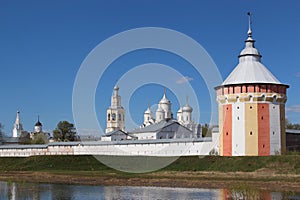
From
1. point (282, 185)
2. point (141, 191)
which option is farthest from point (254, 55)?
point (141, 191)

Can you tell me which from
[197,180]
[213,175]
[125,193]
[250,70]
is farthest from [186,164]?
[125,193]

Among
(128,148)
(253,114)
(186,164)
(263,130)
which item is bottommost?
(186,164)

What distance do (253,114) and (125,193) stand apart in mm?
15981

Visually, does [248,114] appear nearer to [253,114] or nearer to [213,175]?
[253,114]

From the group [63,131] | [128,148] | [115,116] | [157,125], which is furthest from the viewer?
[115,116]

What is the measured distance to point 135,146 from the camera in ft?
161

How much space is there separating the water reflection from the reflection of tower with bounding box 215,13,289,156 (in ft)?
40.1

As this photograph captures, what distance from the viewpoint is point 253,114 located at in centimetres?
3691

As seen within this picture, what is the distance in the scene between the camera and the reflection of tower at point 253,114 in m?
36.8

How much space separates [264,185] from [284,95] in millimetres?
13507

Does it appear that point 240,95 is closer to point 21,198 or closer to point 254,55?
point 254,55

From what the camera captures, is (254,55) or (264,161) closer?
(264,161)

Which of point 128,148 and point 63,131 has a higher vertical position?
point 63,131

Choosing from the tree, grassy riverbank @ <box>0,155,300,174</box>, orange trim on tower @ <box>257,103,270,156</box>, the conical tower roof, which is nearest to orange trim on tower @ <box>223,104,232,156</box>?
grassy riverbank @ <box>0,155,300,174</box>
